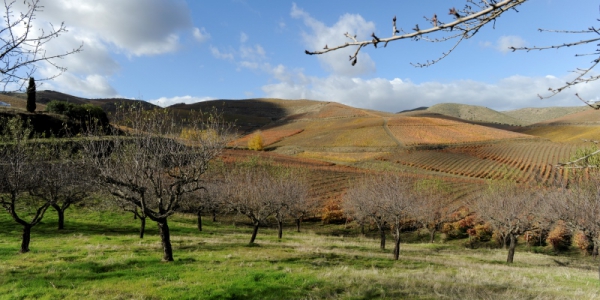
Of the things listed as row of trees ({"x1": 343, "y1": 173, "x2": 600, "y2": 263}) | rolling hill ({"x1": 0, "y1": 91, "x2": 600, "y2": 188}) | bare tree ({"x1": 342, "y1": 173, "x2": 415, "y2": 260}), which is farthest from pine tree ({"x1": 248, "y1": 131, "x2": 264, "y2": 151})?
bare tree ({"x1": 342, "y1": 173, "x2": 415, "y2": 260})

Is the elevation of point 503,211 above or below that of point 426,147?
below

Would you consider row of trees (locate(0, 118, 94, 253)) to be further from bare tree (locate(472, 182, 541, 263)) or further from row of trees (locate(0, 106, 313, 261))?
bare tree (locate(472, 182, 541, 263))

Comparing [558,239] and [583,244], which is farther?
[558,239]

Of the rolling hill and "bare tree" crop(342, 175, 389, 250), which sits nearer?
"bare tree" crop(342, 175, 389, 250)

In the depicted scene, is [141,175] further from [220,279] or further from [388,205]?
[388,205]

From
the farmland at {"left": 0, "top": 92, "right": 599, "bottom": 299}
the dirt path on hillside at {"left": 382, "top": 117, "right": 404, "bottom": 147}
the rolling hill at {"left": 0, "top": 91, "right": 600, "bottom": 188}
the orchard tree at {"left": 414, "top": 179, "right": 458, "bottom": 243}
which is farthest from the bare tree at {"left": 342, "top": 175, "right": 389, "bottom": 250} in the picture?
the dirt path on hillside at {"left": 382, "top": 117, "right": 404, "bottom": 147}

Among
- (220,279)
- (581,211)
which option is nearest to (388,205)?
(581,211)

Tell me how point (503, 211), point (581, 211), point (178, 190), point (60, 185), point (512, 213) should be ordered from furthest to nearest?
point (503, 211), point (512, 213), point (60, 185), point (581, 211), point (178, 190)

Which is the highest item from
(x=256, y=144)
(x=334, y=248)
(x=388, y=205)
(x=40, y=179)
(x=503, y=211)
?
(x=256, y=144)

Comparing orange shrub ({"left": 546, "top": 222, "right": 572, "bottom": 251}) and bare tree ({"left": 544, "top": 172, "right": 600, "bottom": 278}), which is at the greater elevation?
bare tree ({"left": 544, "top": 172, "right": 600, "bottom": 278})

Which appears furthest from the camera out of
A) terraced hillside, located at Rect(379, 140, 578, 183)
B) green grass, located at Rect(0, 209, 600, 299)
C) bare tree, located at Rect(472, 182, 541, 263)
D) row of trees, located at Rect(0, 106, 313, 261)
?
terraced hillside, located at Rect(379, 140, 578, 183)

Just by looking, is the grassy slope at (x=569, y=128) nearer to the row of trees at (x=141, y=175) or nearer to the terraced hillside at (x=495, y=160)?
the terraced hillside at (x=495, y=160)

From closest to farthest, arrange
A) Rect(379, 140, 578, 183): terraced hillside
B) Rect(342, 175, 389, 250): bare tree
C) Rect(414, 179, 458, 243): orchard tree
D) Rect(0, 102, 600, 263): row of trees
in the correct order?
Rect(0, 102, 600, 263): row of trees → Rect(342, 175, 389, 250): bare tree → Rect(414, 179, 458, 243): orchard tree → Rect(379, 140, 578, 183): terraced hillside

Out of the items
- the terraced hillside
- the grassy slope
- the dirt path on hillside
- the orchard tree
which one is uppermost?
the grassy slope
